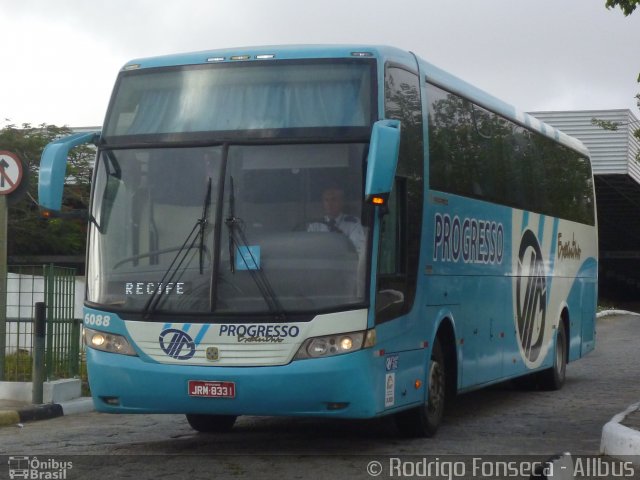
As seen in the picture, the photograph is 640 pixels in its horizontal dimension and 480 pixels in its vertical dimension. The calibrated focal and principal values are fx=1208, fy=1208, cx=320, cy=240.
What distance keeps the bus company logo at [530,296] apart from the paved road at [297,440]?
2.55 ft

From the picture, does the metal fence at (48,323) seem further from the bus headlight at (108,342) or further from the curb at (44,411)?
the bus headlight at (108,342)

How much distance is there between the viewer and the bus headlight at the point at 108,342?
31.8 feet

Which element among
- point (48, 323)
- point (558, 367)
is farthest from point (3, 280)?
point (558, 367)

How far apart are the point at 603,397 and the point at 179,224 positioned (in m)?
7.73

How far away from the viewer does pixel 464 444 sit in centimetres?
1060

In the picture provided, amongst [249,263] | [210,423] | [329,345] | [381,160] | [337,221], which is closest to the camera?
[381,160]

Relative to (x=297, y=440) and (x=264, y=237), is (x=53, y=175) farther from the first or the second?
(x=297, y=440)

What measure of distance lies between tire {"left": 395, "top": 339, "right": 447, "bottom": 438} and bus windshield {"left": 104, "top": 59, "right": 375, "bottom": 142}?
8.94ft

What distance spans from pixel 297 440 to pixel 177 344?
79.1 inches

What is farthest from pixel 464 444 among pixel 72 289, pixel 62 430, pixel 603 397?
pixel 72 289

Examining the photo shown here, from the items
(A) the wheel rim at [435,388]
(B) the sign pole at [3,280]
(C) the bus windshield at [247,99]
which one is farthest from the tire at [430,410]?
(B) the sign pole at [3,280]

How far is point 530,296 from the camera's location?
1534 centimetres

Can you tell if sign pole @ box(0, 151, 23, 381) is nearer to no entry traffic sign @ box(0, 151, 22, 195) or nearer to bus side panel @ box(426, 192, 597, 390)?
no entry traffic sign @ box(0, 151, 22, 195)

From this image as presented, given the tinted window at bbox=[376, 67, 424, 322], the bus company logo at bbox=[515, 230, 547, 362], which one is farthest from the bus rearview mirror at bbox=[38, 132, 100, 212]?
the bus company logo at bbox=[515, 230, 547, 362]
